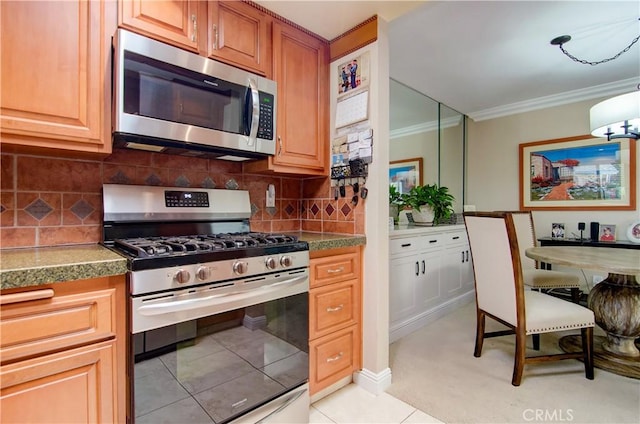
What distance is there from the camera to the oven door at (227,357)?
1.11m

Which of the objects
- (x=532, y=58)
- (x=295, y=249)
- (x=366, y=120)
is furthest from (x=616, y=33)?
(x=295, y=249)

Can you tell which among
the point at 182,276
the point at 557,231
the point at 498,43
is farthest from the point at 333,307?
the point at 557,231

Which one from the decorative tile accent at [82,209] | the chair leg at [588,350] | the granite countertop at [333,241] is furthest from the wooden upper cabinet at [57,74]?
the chair leg at [588,350]

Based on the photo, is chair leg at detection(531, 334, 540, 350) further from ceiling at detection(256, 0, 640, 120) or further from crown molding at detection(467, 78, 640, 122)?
crown molding at detection(467, 78, 640, 122)

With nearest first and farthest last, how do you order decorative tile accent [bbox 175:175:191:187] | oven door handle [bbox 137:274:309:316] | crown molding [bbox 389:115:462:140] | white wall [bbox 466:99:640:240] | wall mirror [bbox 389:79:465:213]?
oven door handle [bbox 137:274:309:316] → decorative tile accent [bbox 175:175:191:187] → white wall [bbox 466:99:640:240] → wall mirror [bbox 389:79:465:213] → crown molding [bbox 389:115:462:140]

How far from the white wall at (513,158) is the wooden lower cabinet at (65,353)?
4281 mm

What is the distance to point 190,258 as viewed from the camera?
1166 millimetres

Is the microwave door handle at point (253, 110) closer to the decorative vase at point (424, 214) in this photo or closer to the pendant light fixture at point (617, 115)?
the decorative vase at point (424, 214)

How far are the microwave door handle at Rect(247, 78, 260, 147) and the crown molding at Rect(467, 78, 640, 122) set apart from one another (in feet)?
11.5

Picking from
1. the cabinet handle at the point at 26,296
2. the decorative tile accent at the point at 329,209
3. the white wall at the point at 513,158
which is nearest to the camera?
the cabinet handle at the point at 26,296

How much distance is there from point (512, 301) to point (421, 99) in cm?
252

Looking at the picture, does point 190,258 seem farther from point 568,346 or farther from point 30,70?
point 568,346

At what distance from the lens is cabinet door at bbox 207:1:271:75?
5.20 feet

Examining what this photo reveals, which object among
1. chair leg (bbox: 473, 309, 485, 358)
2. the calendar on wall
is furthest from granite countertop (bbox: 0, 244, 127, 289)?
chair leg (bbox: 473, 309, 485, 358)
